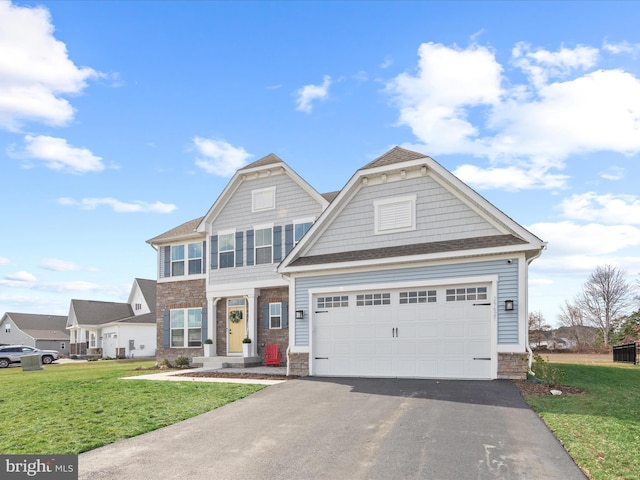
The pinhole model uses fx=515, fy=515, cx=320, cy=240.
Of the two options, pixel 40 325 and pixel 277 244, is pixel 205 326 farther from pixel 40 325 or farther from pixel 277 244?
pixel 40 325

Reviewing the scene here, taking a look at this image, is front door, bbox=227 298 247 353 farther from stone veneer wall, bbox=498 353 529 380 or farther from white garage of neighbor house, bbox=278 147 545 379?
stone veneer wall, bbox=498 353 529 380

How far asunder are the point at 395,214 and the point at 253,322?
339 inches

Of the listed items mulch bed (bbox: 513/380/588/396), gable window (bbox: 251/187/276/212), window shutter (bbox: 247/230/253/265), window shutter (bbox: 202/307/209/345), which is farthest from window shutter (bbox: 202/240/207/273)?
mulch bed (bbox: 513/380/588/396)

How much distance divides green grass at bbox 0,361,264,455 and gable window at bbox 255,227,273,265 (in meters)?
7.72

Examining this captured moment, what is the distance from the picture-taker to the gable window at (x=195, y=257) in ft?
78.2

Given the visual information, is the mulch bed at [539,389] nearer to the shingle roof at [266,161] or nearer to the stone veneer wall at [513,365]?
the stone veneer wall at [513,365]

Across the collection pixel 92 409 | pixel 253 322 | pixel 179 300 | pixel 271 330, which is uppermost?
pixel 179 300

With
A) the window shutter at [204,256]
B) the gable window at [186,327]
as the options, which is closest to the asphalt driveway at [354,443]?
the gable window at [186,327]

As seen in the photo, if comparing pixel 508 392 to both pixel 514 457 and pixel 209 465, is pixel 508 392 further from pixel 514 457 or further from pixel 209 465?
pixel 209 465

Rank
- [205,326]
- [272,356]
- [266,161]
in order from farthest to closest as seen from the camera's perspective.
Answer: [205,326]
[266,161]
[272,356]

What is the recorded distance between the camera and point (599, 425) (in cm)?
836

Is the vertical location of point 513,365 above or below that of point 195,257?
below

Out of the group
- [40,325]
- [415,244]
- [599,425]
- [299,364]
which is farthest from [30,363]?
[40,325]

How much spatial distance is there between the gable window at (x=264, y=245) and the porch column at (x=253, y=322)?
1.47 meters
